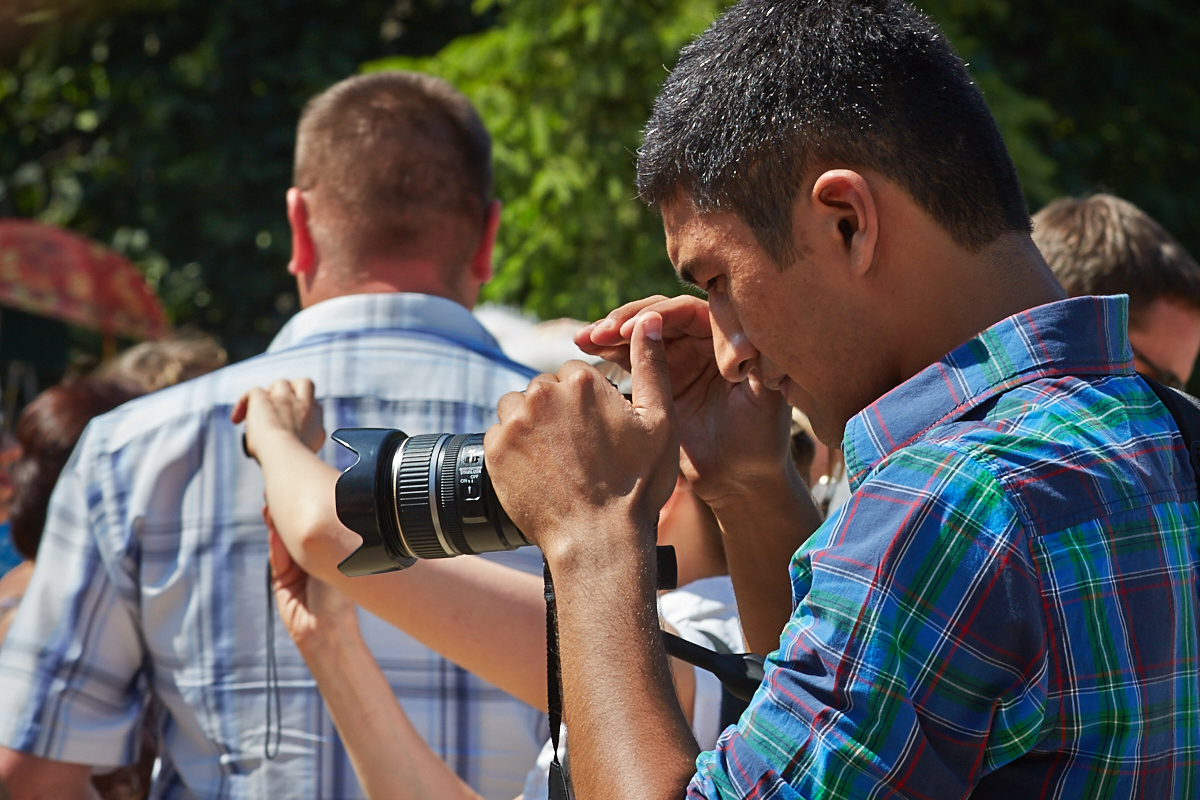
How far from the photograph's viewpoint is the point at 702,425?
173cm

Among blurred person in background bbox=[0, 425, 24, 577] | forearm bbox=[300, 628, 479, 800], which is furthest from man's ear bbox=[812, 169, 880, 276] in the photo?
blurred person in background bbox=[0, 425, 24, 577]

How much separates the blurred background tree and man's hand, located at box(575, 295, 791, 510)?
4.59 m

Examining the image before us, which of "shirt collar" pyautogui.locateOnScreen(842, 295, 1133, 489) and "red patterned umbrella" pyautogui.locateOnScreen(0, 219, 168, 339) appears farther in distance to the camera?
"red patterned umbrella" pyautogui.locateOnScreen(0, 219, 168, 339)

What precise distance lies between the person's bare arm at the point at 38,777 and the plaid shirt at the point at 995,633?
1622 millimetres

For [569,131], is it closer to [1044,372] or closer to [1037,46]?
[1037,46]

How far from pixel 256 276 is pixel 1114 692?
8.84m

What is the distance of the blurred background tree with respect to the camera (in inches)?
256

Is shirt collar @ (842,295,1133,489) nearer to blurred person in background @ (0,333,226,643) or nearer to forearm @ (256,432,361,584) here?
forearm @ (256,432,361,584)

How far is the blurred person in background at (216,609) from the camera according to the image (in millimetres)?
2143

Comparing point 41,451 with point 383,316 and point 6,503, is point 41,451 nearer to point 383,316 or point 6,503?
point 6,503

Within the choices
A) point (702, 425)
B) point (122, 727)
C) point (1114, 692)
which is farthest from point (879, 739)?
point (122, 727)

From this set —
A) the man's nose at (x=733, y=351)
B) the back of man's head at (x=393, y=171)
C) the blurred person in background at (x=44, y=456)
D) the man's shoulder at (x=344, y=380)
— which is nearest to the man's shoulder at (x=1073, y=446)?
the man's nose at (x=733, y=351)

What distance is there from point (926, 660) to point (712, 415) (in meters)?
0.75

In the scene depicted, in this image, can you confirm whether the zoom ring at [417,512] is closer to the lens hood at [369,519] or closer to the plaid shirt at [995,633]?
the lens hood at [369,519]
